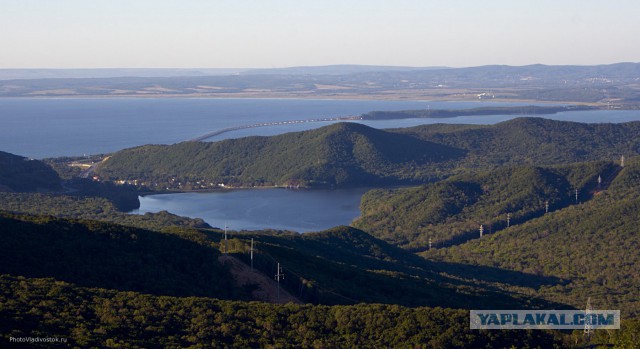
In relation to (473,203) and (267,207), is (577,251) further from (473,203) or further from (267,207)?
(267,207)

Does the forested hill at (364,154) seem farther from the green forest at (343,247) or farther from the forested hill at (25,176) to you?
the forested hill at (25,176)

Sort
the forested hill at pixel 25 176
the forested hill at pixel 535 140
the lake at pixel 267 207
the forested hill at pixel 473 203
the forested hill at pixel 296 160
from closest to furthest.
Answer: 1. the forested hill at pixel 473 203
2. the lake at pixel 267 207
3. the forested hill at pixel 25 176
4. the forested hill at pixel 296 160
5. the forested hill at pixel 535 140

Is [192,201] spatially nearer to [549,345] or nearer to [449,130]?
[449,130]

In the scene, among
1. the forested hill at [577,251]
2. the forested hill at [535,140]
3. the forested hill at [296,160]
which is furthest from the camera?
the forested hill at [535,140]

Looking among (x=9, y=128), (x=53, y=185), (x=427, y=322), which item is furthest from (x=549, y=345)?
(x=9, y=128)

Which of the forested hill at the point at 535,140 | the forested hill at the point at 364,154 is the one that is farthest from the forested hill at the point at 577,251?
the forested hill at the point at 535,140

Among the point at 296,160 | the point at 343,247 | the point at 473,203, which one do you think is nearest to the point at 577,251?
the point at 343,247
